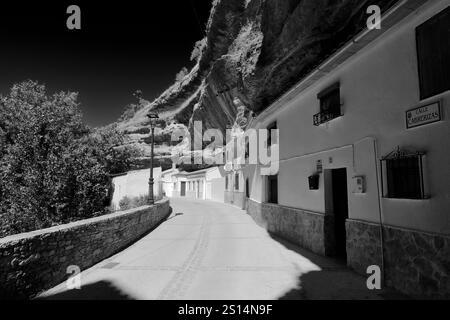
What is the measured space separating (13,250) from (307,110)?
329 inches

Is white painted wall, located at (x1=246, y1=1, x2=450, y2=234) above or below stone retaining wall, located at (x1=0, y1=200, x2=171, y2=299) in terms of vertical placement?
above

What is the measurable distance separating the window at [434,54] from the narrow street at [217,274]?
3.83 m

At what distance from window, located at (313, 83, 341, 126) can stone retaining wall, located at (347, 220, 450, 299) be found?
2966 millimetres

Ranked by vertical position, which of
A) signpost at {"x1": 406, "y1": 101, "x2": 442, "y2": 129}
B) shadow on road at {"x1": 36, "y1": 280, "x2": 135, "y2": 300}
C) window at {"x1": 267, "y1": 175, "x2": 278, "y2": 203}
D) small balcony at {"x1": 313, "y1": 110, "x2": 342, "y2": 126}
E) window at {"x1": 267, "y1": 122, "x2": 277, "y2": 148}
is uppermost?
window at {"x1": 267, "y1": 122, "x2": 277, "y2": 148}

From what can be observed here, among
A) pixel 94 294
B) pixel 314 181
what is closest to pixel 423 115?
pixel 314 181

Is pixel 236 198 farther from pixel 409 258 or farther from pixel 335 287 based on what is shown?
pixel 409 258

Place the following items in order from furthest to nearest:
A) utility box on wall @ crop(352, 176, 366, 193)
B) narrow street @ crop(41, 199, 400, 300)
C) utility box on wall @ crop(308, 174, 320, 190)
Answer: utility box on wall @ crop(308, 174, 320, 190)
utility box on wall @ crop(352, 176, 366, 193)
narrow street @ crop(41, 199, 400, 300)

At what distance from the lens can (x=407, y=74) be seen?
190 inches

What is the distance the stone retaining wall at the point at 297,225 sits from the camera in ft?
25.3

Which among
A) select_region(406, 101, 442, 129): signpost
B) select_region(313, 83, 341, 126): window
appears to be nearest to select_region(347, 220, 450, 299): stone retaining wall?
select_region(406, 101, 442, 129): signpost

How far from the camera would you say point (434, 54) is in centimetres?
434

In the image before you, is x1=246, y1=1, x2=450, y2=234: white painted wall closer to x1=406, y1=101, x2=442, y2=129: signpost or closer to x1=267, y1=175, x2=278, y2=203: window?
x1=406, y1=101, x2=442, y2=129: signpost

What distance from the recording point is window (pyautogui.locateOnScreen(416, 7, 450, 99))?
4.17m
